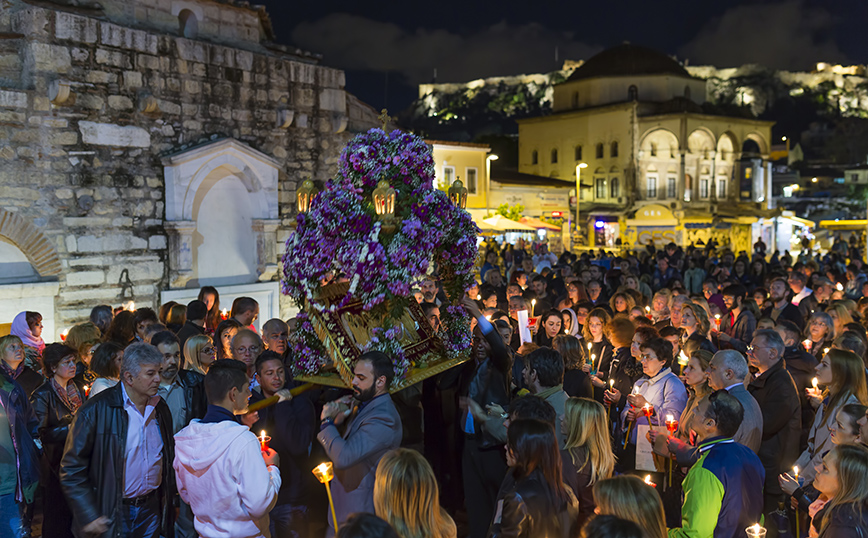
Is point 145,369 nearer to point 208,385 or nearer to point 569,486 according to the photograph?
point 208,385

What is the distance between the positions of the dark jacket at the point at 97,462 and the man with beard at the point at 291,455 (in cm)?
103

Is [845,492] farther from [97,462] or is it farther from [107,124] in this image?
[107,124]

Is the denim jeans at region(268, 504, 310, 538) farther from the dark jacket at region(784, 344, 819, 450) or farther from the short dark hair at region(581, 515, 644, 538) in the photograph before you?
the dark jacket at region(784, 344, 819, 450)

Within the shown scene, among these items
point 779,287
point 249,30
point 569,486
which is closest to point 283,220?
point 249,30

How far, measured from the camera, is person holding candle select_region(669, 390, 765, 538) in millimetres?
3768

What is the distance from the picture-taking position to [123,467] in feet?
13.6

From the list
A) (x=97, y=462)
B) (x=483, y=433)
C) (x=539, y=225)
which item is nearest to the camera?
(x=97, y=462)

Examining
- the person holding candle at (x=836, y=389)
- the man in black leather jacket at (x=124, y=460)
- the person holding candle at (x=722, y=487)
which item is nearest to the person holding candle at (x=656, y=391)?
the person holding candle at (x=836, y=389)

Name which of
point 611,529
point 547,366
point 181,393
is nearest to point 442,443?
point 547,366

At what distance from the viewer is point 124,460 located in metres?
4.18

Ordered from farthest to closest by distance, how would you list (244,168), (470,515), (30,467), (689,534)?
(244,168)
(470,515)
(30,467)
(689,534)

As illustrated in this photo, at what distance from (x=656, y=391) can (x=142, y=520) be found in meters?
4.04

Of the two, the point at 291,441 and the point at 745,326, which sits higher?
Answer: the point at 745,326

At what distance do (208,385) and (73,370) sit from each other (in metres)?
2.35
